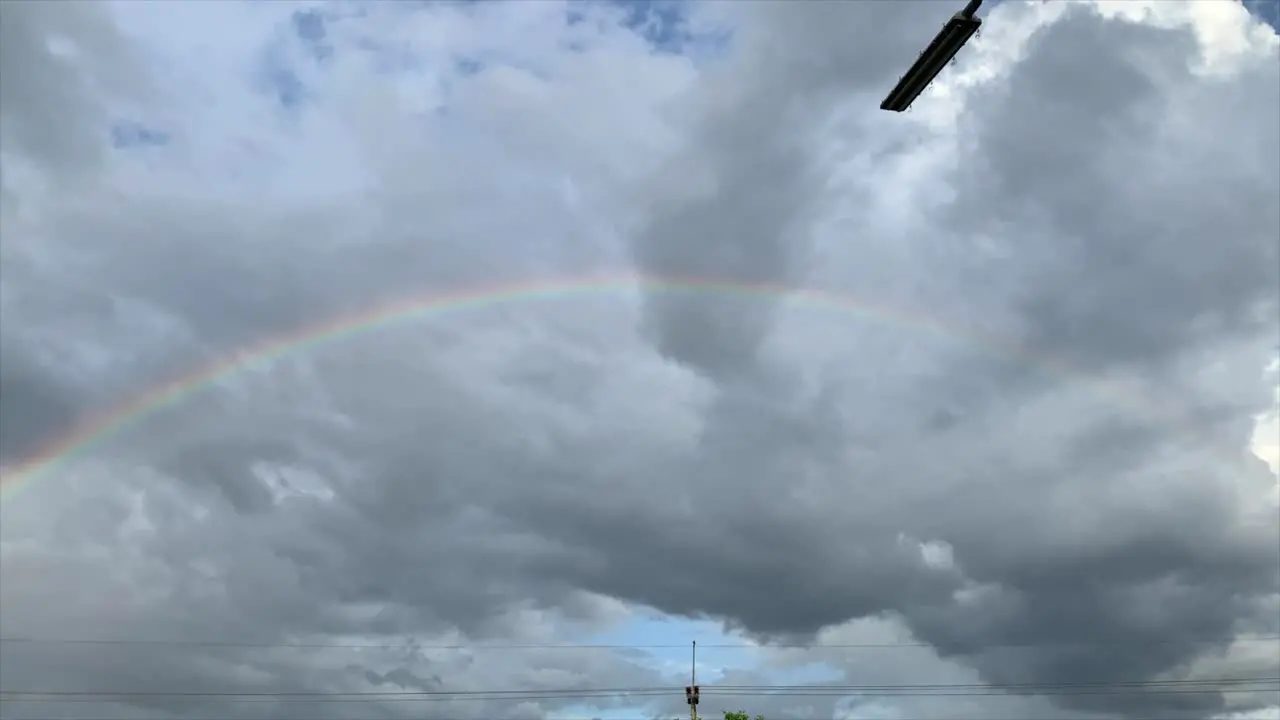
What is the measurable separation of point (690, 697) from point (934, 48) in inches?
3984

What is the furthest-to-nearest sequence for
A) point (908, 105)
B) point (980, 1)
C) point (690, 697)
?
point (690, 697) < point (908, 105) < point (980, 1)

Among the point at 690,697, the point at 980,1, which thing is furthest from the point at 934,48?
the point at 690,697

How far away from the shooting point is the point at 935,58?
21.2m

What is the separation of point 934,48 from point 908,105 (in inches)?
66.0

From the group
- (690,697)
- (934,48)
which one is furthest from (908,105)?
(690,697)

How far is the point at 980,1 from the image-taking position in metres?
19.9

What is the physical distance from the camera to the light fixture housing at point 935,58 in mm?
20328

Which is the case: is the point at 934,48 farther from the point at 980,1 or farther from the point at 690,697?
the point at 690,697

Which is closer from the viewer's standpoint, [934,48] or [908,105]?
[934,48]

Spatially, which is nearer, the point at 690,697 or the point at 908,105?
the point at 908,105

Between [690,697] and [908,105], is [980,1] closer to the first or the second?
[908,105]

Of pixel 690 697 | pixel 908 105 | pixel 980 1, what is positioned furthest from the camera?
pixel 690 697

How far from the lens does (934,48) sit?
2097 centimetres

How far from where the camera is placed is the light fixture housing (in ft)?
66.7
